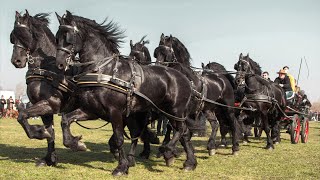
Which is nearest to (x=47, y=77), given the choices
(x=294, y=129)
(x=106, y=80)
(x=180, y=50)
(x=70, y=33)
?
(x=70, y=33)

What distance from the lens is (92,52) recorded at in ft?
25.2

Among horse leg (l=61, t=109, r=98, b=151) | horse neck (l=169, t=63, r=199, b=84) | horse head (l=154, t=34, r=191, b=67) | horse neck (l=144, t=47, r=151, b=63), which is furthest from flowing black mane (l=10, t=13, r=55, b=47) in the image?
horse neck (l=144, t=47, r=151, b=63)

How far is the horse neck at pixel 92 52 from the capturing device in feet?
25.1

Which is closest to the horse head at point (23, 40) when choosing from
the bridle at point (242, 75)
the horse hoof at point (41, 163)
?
the horse hoof at point (41, 163)

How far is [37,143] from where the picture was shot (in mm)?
12914

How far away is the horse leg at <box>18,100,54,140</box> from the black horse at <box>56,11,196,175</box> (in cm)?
57

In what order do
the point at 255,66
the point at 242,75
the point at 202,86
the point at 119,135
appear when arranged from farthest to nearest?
the point at 255,66, the point at 242,75, the point at 202,86, the point at 119,135

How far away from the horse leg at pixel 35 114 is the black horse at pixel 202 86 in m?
2.97

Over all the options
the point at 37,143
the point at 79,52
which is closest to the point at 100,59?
→ the point at 79,52

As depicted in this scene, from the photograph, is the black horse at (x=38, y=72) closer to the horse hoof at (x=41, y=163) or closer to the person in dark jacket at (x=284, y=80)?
the horse hoof at (x=41, y=163)

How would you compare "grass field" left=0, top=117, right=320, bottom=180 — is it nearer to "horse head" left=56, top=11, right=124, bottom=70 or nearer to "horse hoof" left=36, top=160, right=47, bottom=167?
"horse hoof" left=36, top=160, right=47, bottom=167

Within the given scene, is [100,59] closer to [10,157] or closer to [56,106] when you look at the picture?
[56,106]

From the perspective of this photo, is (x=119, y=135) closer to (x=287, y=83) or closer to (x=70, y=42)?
(x=70, y=42)

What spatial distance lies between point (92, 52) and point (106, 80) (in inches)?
30.0
